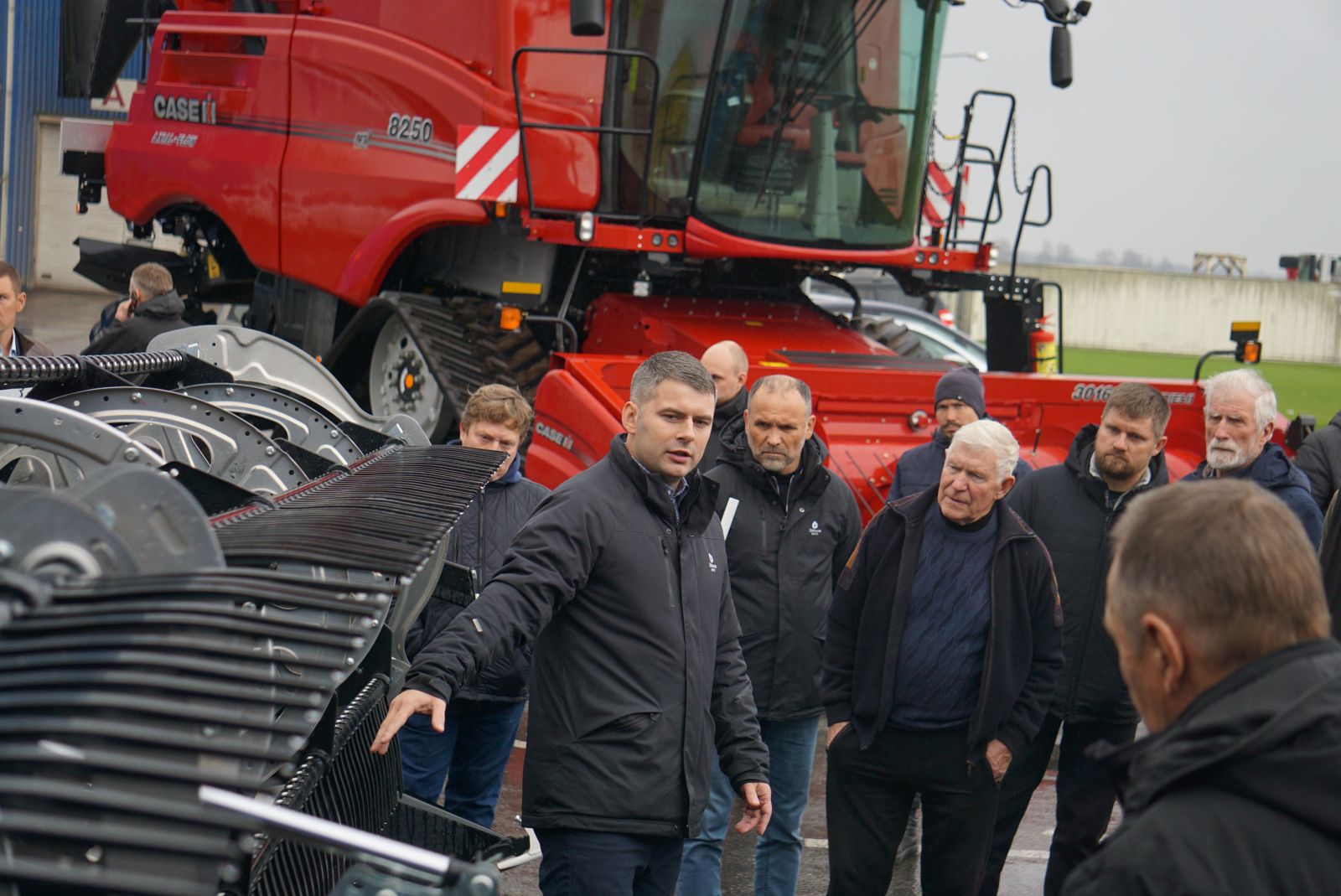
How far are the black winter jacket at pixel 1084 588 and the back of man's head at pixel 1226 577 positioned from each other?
2.86 metres

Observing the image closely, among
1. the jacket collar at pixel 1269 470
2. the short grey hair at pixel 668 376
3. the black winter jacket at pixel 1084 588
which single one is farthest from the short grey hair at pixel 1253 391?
the short grey hair at pixel 668 376

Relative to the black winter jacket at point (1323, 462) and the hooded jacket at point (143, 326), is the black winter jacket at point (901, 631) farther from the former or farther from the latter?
the hooded jacket at point (143, 326)

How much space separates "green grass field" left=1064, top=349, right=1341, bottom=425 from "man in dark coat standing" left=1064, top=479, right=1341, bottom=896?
18893 millimetres

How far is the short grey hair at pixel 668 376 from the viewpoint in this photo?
361 cm

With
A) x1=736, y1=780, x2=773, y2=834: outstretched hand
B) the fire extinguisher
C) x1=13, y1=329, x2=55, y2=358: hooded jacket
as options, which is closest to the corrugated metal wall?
the fire extinguisher

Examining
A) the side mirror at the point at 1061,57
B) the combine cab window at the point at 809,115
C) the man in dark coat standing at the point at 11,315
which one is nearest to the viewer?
the man in dark coat standing at the point at 11,315

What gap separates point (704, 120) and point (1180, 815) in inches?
267

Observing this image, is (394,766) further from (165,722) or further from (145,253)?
(145,253)

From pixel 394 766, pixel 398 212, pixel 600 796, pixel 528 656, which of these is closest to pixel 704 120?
pixel 398 212

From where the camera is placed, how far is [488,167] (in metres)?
7.96

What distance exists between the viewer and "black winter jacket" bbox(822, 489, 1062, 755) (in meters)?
→ 4.06

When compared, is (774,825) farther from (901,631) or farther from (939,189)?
(939,189)

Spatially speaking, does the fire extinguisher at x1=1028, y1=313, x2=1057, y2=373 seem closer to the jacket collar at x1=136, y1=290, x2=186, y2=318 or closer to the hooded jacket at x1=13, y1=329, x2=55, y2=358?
the jacket collar at x1=136, y1=290, x2=186, y2=318

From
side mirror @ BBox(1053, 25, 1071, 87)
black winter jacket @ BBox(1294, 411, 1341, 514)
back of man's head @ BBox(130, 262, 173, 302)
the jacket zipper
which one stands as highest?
side mirror @ BBox(1053, 25, 1071, 87)
